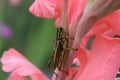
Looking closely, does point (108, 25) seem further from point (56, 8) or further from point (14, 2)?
point (14, 2)

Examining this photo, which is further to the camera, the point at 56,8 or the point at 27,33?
the point at 27,33

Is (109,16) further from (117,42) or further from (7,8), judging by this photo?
(7,8)

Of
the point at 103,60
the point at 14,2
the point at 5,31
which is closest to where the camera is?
the point at 103,60

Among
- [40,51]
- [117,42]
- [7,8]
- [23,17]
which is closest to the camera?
[117,42]

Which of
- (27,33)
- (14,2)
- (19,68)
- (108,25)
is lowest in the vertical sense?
(27,33)

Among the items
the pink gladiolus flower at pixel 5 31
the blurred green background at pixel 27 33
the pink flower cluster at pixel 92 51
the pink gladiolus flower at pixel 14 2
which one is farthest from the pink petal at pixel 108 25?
the pink gladiolus flower at pixel 14 2

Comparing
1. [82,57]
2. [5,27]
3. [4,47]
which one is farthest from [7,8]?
[82,57]

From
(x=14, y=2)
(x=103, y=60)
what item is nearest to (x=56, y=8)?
(x=103, y=60)
